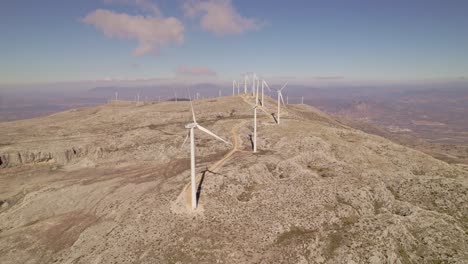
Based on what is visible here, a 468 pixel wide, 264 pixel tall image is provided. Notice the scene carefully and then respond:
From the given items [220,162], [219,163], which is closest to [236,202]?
[219,163]

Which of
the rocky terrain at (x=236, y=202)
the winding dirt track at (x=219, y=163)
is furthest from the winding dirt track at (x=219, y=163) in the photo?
the rocky terrain at (x=236, y=202)

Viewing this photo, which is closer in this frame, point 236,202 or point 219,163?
point 236,202

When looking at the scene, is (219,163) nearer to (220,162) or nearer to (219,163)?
(219,163)

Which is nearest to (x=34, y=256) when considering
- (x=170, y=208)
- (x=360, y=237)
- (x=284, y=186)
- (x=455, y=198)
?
(x=170, y=208)

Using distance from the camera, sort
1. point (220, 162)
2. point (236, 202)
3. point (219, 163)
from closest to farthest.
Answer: point (236, 202), point (219, 163), point (220, 162)

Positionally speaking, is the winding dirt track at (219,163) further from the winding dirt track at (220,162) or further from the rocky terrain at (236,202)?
the rocky terrain at (236,202)

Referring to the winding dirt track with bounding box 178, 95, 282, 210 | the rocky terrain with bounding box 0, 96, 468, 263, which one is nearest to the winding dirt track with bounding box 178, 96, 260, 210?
the winding dirt track with bounding box 178, 95, 282, 210

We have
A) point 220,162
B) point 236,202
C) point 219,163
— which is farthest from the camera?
point 220,162

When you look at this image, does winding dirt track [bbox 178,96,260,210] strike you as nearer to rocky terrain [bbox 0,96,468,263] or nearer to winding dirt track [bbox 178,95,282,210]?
winding dirt track [bbox 178,95,282,210]

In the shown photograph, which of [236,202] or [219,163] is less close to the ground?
[219,163]
